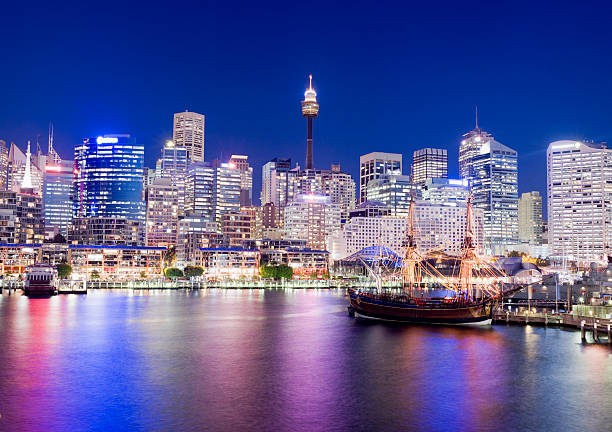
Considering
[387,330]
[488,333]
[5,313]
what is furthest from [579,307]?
[5,313]

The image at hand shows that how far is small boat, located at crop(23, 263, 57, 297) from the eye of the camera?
6048 inches

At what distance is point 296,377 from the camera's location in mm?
57688

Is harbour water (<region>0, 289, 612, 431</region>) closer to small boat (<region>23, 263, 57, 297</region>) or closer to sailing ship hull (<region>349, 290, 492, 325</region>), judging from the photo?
sailing ship hull (<region>349, 290, 492, 325</region>)

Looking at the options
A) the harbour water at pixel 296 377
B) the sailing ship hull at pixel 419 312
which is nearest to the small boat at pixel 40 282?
the harbour water at pixel 296 377

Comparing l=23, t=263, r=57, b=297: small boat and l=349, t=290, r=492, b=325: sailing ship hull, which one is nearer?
l=349, t=290, r=492, b=325: sailing ship hull

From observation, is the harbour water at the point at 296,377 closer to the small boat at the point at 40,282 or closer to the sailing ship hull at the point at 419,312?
the sailing ship hull at the point at 419,312

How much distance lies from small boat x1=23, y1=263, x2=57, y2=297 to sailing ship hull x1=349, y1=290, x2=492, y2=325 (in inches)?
3334

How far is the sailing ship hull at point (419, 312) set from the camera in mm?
91562

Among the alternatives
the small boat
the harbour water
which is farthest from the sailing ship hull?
the small boat

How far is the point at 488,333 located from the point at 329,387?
38.0 m

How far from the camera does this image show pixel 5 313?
108m

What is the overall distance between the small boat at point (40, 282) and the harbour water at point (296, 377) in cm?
6152

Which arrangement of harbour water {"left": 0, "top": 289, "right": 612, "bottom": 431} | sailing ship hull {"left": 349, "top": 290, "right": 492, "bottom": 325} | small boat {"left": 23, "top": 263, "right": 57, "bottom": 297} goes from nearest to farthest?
harbour water {"left": 0, "top": 289, "right": 612, "bottom": 431}, sailing ship hull {"left": 349, "top": 290, "right": 492, "bottom": 325}, small boat {"left": 23, "top": 263, "right": 57, "bottom": 297}

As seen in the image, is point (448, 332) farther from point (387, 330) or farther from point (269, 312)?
point (269, 312)
